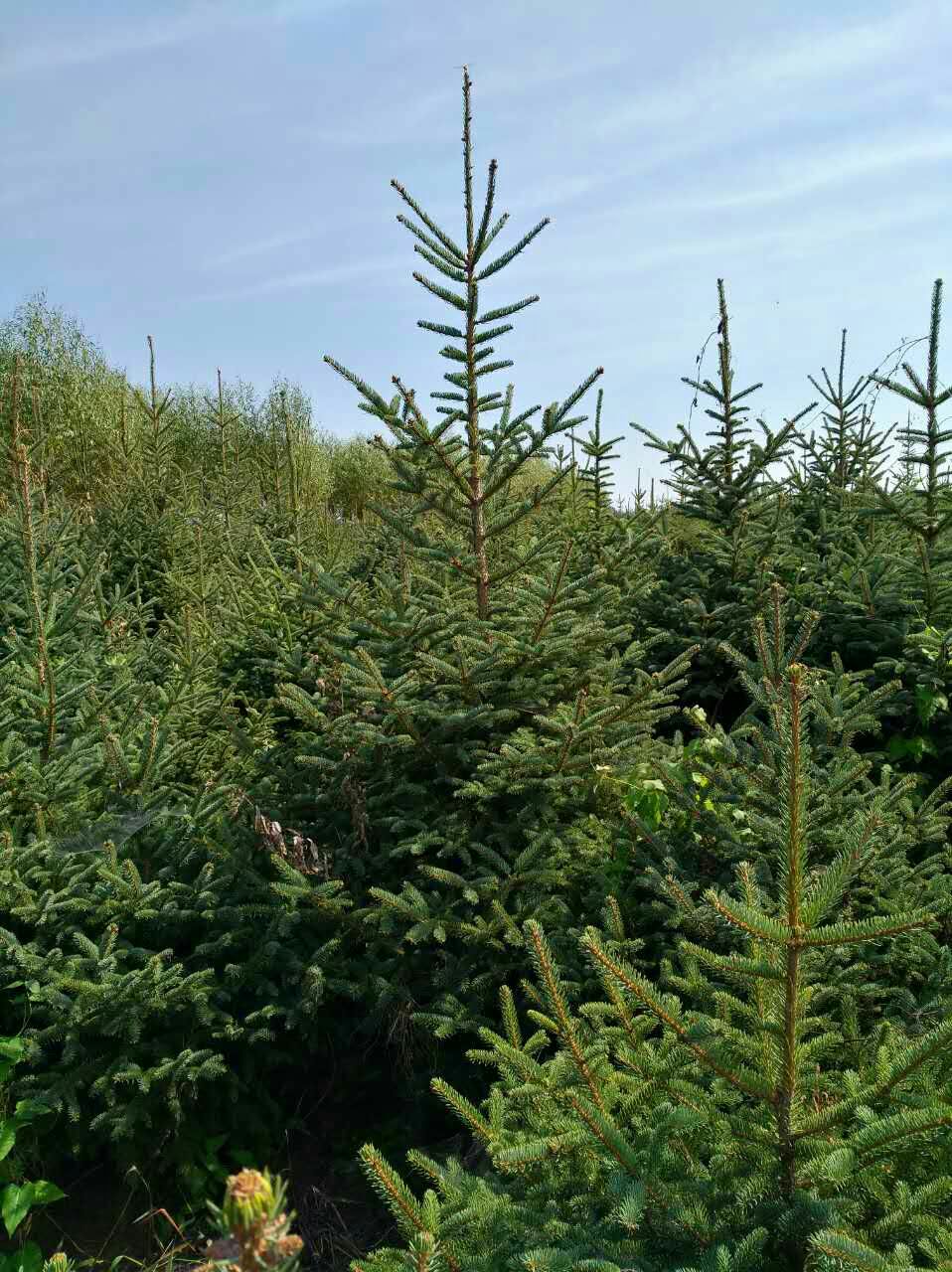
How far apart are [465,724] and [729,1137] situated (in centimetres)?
169

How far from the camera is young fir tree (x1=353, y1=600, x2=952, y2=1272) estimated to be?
159 cm

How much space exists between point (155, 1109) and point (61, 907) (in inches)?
28.0

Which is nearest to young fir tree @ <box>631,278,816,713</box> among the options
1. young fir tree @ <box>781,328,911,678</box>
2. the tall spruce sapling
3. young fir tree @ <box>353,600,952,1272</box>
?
young fir tree @ <box>781,328,911,678</box>

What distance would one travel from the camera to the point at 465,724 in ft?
10.9

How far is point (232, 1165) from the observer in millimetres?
3287

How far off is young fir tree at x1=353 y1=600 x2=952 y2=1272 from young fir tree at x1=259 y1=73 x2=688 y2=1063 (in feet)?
2.93

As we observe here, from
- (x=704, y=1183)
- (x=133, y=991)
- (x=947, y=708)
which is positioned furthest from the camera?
(x=947, y=708)

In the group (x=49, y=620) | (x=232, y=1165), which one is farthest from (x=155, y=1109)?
(x=49, y=620)

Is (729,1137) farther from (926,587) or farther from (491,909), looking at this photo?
(926,587)

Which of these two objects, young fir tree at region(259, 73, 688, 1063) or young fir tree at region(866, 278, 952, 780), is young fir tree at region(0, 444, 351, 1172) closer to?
young fir tree at region(259, 73, 688, 1063)

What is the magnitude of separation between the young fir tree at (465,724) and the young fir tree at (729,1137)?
893 mm

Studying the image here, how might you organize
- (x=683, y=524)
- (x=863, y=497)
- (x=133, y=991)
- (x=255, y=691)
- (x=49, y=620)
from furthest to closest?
1. (x=683, y=524)
2. (x=863, y=497)
3. (x=255, y=691)
4. (x=49, y=620)
5. (x=133, y=991)

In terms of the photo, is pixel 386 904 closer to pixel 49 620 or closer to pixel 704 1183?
pixel 704 1183

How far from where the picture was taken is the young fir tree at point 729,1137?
5.23 ft
